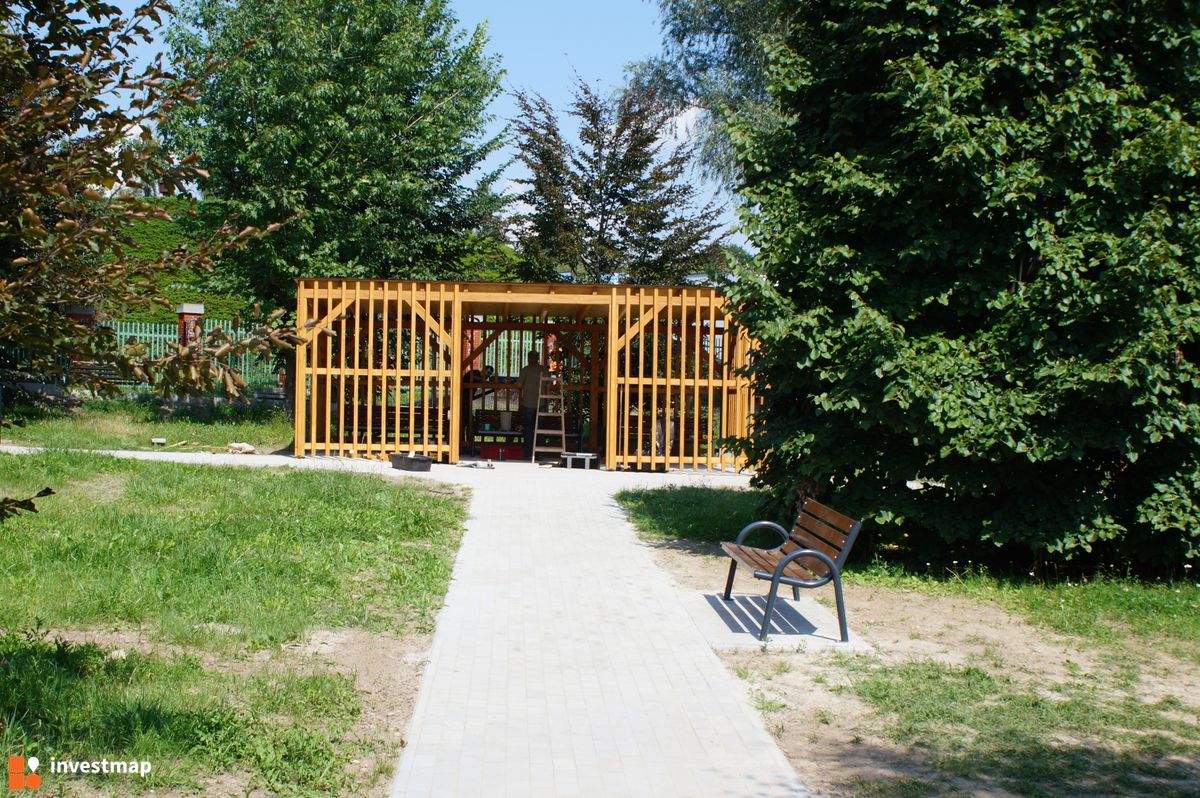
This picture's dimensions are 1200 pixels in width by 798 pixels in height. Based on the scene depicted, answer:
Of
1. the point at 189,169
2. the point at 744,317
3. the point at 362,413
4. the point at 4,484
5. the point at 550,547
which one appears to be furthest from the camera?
the point at 362,413

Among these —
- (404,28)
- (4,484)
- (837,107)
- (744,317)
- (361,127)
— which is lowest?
(4,484)

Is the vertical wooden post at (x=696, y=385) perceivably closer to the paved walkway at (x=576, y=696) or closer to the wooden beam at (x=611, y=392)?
the wooden beam at (x=611, y=392)

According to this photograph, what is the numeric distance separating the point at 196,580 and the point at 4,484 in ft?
18.6

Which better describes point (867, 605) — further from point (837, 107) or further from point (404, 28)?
point (404, 28)

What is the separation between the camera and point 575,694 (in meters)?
6.25

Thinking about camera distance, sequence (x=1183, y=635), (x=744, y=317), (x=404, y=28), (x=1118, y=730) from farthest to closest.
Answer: (x=404, y=28)
(x=744, y=317)
(x=1183, y=635)
(x=1118, y=730)

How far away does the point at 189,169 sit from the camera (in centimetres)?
437

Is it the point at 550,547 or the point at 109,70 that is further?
the point at 550,547

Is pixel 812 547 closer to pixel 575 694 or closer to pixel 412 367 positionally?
pixel 575 694

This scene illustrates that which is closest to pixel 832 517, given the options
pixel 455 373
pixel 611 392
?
pixel 611 392

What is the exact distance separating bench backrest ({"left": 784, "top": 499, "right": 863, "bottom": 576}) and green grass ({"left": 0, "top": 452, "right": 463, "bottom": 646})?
2914mm

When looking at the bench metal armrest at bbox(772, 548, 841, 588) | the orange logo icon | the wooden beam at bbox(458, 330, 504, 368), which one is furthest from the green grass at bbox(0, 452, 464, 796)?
the wooden beam at bbox(458, 330, 504, 368)

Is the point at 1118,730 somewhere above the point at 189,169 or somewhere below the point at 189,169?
below

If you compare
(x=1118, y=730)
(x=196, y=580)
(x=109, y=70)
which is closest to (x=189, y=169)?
(x=109, y=70)
